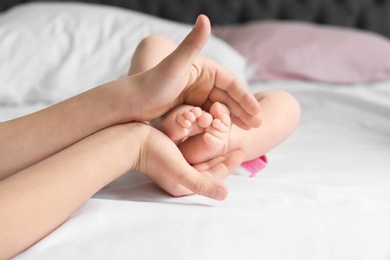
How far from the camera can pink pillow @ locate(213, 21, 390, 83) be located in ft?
5.45

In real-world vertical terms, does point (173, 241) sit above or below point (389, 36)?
above

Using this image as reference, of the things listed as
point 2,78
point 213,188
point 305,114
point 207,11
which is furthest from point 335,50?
point 213,188

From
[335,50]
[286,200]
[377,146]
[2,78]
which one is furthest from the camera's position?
[335,50]

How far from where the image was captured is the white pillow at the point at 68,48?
141 centimetres

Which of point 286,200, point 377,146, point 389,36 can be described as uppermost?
point 286,200

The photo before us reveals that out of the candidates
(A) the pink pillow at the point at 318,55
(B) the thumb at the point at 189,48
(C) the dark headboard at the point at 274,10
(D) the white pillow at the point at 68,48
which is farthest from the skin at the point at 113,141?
(C) the dark headboard at the point at 274,10

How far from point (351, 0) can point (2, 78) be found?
1.16 meters

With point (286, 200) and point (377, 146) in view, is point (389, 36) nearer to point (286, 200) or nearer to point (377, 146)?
point (377, 146)

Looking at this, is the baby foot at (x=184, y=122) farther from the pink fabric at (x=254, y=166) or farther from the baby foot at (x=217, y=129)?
the pink fabric at (x=254, y=166)

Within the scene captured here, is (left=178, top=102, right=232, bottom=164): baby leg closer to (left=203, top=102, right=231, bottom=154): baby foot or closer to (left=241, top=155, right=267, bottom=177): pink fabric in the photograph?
(left=203, top=102, right=231, bottom=154): baby foot

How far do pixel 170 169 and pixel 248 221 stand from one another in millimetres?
124

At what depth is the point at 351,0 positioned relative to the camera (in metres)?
1.96

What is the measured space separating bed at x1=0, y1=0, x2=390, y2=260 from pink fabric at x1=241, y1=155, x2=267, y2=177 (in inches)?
0.5

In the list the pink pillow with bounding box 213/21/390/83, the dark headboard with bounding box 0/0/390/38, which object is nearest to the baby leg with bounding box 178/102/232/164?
the pink pillow with bounding box 213/21/390/83
